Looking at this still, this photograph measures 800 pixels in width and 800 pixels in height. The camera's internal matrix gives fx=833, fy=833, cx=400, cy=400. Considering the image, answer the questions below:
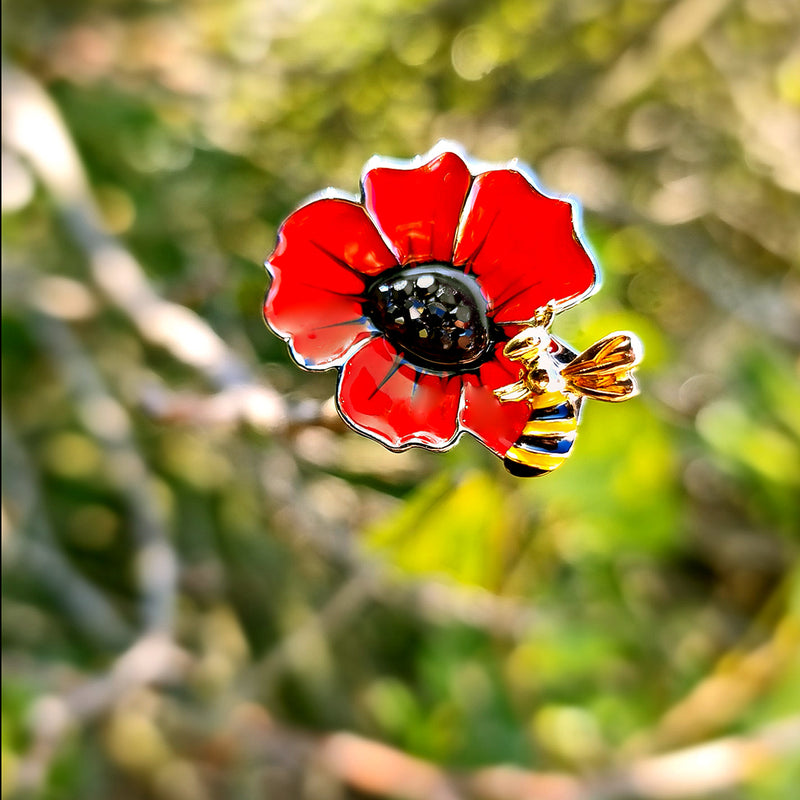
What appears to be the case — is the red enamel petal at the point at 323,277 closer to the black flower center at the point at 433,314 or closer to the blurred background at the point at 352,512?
the black flower center at the point at 433,314

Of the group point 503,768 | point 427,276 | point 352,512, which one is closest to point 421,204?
point 427,276

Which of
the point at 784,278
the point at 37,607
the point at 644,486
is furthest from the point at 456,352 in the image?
the point at 784,278

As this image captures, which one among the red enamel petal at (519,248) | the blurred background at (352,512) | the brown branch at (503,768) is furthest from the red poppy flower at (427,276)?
the brown branch at (503,768)

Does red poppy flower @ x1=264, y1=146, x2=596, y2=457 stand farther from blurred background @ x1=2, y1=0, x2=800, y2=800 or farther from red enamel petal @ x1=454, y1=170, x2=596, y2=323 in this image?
blurred background @ x1=2, y1=0, x2=800, y2=800

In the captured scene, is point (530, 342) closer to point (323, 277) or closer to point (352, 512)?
point (323, 277)

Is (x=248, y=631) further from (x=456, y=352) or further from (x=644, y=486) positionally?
(x=456, y=352)

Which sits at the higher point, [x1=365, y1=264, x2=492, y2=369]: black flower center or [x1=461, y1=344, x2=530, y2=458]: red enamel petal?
[x1=365, y1=264, x2=492, y2=369]: black flower center

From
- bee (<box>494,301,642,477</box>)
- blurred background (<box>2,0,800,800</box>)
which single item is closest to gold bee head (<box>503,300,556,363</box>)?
bee (<box>494,301,642,477</box>)

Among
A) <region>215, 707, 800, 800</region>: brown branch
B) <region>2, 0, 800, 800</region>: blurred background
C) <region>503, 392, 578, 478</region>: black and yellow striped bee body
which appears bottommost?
<region>503, 392, 578, 478</region>: black and yellow striped bee body
